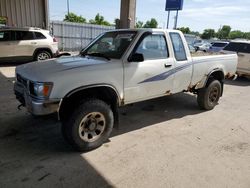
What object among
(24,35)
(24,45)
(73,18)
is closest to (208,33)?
(73,18)

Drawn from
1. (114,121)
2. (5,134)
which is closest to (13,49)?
(5,134)

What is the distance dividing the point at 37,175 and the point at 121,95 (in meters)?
1.71

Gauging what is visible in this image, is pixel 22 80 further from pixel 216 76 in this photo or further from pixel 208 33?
pixel 208 33

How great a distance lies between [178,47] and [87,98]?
2.28 m

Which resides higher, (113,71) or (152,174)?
(113,71)

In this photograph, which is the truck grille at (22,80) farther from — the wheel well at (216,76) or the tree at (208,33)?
the tree at (208,33)

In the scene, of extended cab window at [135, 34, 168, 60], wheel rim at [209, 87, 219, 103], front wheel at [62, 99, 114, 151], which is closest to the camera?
front wheel at [62, 99, 114, 151]

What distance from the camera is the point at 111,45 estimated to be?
4320 mm

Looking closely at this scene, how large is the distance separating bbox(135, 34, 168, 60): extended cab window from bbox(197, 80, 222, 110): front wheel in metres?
1.68

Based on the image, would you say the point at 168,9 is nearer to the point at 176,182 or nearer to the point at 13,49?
the point at 13,49

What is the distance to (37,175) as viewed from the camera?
296cm

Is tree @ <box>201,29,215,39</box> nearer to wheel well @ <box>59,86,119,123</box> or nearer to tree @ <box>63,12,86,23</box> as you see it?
tree @ <box>63,12,86,23</box>

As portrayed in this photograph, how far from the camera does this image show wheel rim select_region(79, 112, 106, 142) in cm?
348

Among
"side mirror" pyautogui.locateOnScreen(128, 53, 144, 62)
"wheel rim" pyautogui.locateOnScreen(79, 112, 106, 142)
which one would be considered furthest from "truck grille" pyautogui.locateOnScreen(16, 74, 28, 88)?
"side mirror" pyautogui.locateOnScreen(128, 53, 144, 62)
